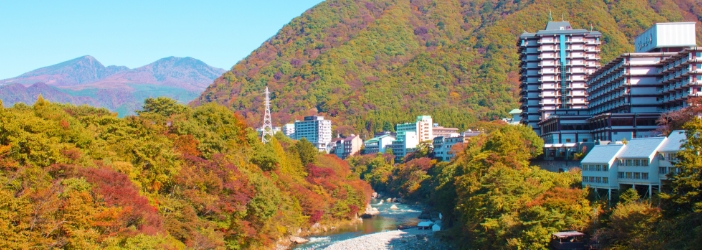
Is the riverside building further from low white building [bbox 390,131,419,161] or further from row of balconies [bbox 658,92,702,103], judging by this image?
low white building [bbox 390,131,419,161]

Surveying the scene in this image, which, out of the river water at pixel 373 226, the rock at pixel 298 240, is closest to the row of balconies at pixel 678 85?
the river water at pixel 373 226

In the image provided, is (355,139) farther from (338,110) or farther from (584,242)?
(584,242)

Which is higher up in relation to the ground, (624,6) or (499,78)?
(624,6)

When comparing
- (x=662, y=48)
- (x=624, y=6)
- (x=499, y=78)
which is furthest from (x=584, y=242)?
(x=624, y=6)

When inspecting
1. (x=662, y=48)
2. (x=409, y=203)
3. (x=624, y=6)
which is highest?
(x=624, y=6)

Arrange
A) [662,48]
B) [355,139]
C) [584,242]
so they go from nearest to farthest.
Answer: [584,242]
[662,48]
[355,139]

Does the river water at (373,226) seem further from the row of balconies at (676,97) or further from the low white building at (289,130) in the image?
the low white building at (289,130)

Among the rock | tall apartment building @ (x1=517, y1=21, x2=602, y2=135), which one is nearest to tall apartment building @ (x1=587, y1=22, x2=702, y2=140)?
tall apartment building @ (x1=517, y1=21, x2=602, y2=135)

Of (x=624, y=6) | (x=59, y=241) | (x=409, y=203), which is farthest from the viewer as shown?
(x=624, y=6)
